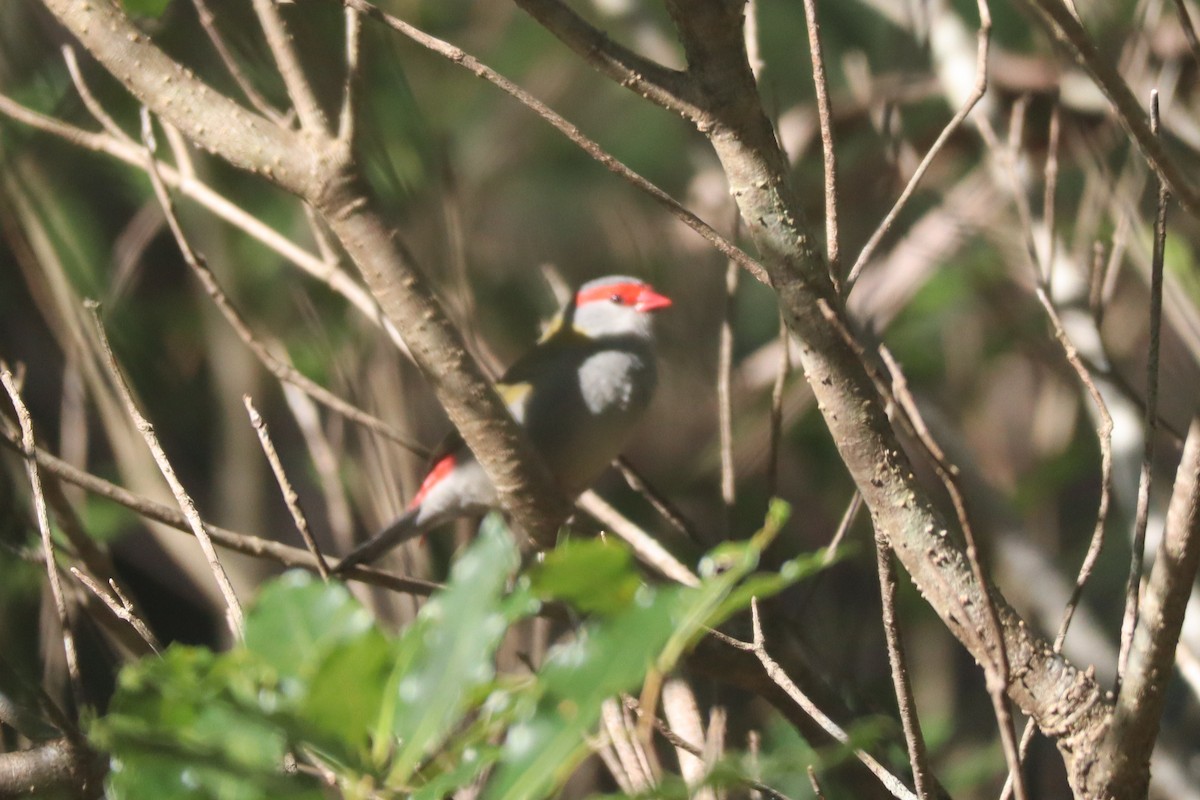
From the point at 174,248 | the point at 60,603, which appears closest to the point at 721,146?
the point at 60,603

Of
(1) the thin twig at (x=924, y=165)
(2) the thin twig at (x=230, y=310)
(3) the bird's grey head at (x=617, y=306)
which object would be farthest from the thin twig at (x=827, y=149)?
(3) the bird's grey head at (x=617, y=306)

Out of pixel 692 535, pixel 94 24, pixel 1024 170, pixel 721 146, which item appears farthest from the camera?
pixel 1024 170

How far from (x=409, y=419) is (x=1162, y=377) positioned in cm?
233

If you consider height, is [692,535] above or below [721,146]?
below

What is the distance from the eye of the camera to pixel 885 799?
2.06m

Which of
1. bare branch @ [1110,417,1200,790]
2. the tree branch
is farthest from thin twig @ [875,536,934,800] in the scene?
the tree branch

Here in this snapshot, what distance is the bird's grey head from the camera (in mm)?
3639

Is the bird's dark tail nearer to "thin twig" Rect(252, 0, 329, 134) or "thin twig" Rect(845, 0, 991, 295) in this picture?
"thin twig" Rect(252, 0, 329, 134)

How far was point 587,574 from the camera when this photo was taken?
87cm

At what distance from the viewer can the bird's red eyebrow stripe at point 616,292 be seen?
3725mm

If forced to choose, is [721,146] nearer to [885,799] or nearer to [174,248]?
[885,799]

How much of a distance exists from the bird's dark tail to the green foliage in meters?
1.89

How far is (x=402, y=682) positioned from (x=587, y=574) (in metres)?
0.15

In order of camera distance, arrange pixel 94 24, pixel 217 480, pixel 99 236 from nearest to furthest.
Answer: pixel 94 24
pixel 217 480
pixel 99 236
